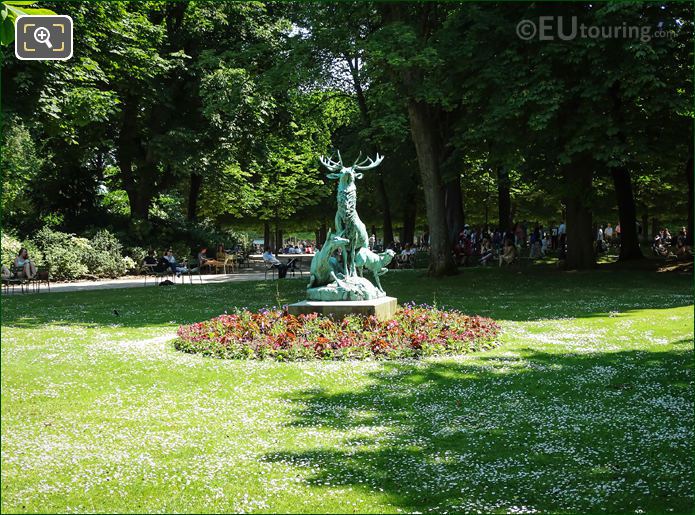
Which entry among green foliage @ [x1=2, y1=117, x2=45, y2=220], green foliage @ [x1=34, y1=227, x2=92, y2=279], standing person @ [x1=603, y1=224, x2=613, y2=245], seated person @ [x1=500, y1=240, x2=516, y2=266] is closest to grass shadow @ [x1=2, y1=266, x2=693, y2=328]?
seated person @ [x1=500, y1=240, x2=516, y2=266]

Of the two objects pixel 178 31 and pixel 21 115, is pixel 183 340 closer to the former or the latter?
pixel 21 115

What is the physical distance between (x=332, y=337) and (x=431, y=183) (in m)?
14.3

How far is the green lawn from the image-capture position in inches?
210

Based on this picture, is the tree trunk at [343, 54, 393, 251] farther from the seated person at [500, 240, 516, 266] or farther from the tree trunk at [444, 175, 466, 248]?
the seated person at [500, 240, 516, 266]

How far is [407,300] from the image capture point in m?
19.0

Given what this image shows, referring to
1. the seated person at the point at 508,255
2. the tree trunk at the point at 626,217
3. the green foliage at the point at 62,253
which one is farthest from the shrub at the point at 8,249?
the tree trunk at the point at 626,217

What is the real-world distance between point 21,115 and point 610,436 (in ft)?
30.4

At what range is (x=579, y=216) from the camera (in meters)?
25.3

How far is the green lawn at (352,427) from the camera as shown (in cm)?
533

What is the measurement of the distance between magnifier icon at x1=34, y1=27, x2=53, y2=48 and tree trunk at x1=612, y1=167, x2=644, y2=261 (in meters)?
28.9

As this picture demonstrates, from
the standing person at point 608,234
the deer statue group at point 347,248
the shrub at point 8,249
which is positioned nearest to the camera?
the shrub at point 8,249

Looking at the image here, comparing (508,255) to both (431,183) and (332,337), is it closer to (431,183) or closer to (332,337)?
(431,183)

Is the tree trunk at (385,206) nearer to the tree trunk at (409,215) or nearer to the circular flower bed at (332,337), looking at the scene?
the tree trunk at (409,215)

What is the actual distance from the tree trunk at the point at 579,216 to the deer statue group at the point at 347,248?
12761 millimetres
